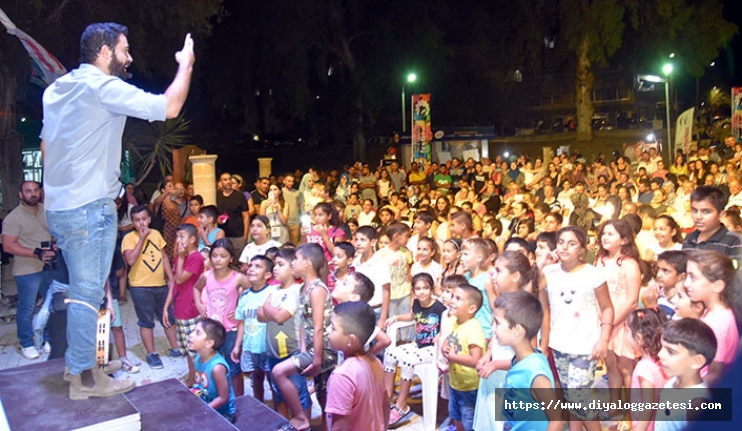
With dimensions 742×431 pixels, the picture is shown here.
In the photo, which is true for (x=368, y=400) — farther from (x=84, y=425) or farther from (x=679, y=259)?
(x=679, y=259)

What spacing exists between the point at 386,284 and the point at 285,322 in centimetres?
128

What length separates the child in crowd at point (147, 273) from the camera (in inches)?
285

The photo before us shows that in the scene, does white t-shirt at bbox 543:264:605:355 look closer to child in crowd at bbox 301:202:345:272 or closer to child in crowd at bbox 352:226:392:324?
child in crowd at bbox 352:226:392:324

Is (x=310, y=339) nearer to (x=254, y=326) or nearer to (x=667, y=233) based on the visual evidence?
(x=254, y=326)

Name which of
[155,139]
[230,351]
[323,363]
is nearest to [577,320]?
[323,363]

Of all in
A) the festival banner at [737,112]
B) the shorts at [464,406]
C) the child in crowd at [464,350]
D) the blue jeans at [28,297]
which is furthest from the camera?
the festival banner at [737,112]

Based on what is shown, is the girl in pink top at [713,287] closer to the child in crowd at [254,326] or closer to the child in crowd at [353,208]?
the child in crowd at [254,326]

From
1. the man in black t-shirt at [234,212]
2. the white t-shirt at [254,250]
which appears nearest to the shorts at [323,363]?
the white t-shirt at [254,250]

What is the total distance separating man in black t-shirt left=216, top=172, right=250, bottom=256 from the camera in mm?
10352

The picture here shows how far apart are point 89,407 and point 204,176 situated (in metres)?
9.74

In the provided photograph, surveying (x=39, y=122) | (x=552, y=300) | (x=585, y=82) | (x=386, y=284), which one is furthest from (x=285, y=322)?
(x=585, y=82)

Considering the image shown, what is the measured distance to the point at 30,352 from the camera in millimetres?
7699

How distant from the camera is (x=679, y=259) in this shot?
5.12 m

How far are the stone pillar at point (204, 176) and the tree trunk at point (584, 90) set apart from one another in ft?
60.5
